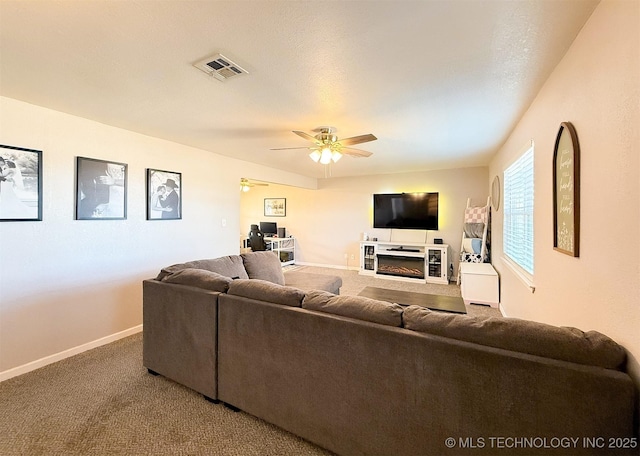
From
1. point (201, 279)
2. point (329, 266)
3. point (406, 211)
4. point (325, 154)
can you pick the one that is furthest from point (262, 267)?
point (329, 266)

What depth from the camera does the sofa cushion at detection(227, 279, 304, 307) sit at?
170 cm

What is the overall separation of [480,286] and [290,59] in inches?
163

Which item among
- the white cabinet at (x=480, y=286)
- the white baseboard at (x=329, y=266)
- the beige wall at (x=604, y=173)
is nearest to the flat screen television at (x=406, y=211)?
the white baseboard at (x=329, y=266)

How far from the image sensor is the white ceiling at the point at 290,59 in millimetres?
1337

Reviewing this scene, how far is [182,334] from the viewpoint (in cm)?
206

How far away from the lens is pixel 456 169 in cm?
566

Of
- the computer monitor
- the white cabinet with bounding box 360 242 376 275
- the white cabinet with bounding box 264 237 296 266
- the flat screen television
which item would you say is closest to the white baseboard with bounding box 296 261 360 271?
the white cabinet with bounding box 264 237 296 266

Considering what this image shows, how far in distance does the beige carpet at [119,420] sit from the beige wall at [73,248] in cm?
41

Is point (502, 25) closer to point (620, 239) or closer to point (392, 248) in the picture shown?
point (620, 239)

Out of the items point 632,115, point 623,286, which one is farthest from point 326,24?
point 623,286

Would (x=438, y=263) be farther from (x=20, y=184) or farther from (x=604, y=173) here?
(x=20, y=184)

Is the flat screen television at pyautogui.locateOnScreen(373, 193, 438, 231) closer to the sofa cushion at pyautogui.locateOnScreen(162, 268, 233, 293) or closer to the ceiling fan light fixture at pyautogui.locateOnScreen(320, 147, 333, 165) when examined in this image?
the ceiling fan light fixture at pyautogui.locateOnScreen(320, 147, 333, 165)

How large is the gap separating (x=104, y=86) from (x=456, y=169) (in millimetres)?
5722

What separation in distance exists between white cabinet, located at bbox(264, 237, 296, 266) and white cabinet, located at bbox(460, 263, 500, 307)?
4475mm
